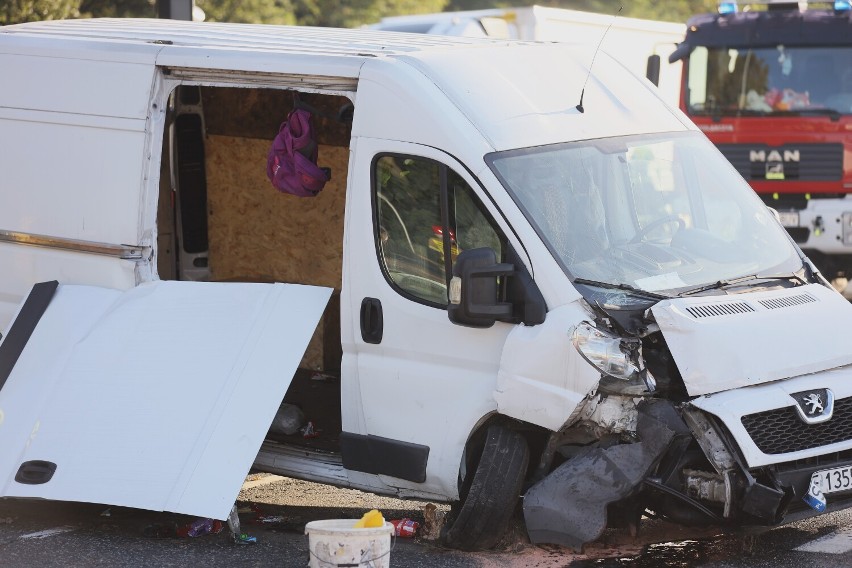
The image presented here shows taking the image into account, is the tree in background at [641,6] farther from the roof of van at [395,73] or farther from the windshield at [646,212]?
the windshield at [646,212]

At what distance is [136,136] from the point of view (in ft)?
24.2

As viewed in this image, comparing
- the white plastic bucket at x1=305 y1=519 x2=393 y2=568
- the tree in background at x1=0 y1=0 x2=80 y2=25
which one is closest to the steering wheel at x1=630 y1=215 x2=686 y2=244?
the white plastic bucket at x1=305 y1=519 x2=393 y2=568

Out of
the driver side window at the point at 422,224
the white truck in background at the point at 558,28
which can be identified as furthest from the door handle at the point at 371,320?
the white truck in background at the point at 558,28

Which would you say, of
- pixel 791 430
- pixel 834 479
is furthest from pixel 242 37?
pixel 834 479

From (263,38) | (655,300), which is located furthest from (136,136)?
(655,300)

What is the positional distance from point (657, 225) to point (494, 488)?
1.57m

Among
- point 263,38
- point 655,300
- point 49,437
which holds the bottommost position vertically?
point 49,437

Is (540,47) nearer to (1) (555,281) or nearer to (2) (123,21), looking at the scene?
(1) (555,281)

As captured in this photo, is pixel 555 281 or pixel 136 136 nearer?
pixel 555 281

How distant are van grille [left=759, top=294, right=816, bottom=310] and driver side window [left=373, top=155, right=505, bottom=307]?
48.7 inches

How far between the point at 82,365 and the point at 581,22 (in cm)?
1243

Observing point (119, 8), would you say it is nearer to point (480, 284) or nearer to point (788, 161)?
point (788, 161)

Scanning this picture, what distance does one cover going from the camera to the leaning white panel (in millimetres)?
6602

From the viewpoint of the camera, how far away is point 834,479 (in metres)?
6.09
